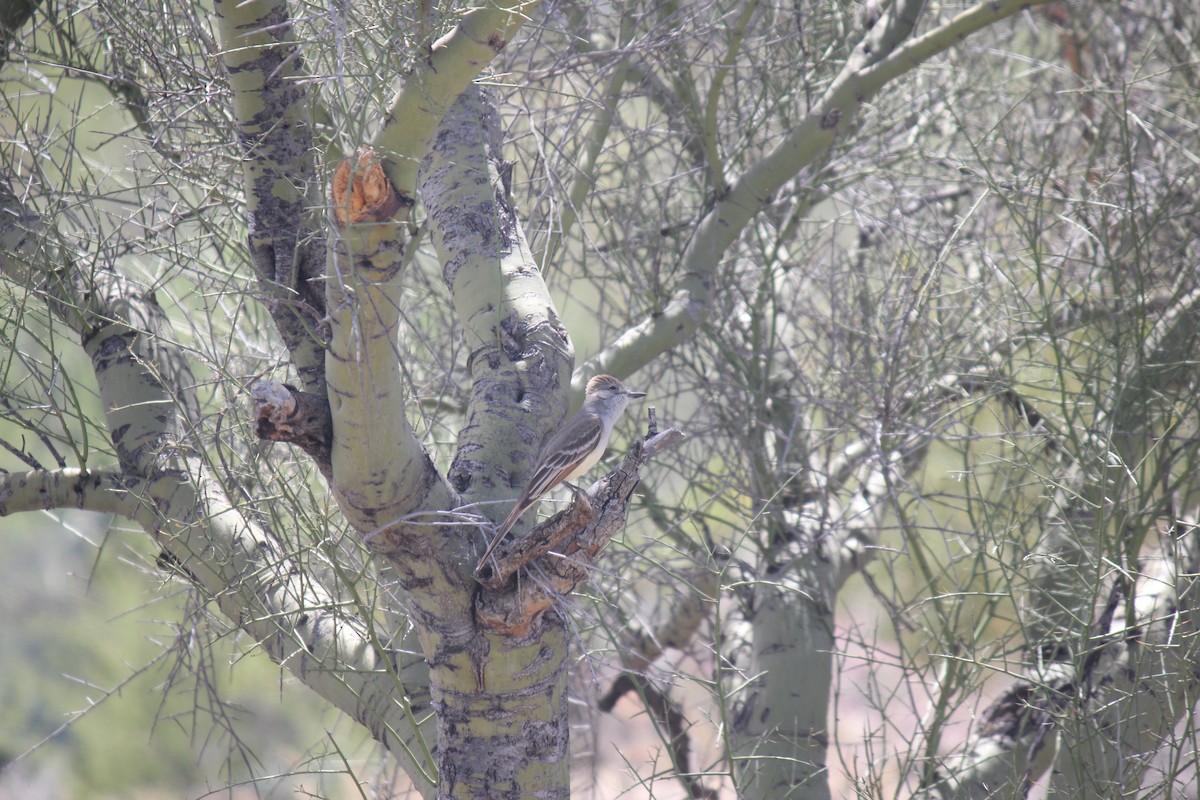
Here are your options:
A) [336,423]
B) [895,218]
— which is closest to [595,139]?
[336,423]

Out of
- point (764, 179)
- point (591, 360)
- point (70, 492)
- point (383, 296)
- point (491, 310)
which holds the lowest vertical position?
point (383, 296)

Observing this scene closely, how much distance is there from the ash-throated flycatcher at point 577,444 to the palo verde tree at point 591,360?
7cm

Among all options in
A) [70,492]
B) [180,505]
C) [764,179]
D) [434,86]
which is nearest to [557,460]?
[180,505]

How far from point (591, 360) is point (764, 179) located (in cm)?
92

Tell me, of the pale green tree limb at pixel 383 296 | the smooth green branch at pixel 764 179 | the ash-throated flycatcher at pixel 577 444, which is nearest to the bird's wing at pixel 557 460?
the ash-throated flycatcher at pixel 577 444

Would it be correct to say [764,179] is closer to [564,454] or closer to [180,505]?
[564,454]

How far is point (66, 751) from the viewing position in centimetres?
745

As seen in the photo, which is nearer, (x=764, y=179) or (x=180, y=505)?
(x=180, y=505)

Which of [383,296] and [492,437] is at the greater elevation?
[492,437]

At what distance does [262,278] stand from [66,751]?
6.85m

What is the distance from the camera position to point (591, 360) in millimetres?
3639

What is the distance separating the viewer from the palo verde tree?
222cm

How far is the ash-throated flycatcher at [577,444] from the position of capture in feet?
7.93

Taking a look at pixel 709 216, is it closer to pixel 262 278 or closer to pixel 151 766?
pixel 262 278
